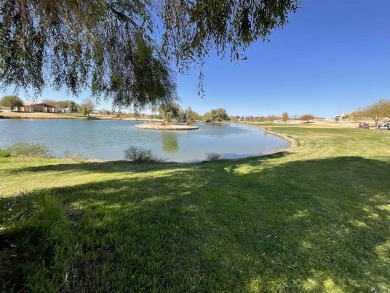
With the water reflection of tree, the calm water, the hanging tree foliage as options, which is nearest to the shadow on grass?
the hanging tree foliage

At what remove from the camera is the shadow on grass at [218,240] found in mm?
2193

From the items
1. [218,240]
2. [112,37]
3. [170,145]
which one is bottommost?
[170,145]

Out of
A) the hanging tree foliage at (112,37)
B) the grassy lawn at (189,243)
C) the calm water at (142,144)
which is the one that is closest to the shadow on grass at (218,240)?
the grassy lawn at (189,243)

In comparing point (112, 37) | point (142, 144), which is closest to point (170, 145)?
point (142, 144)

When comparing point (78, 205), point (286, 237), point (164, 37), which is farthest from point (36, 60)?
point (286, 237)

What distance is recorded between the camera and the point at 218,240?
9.59ft

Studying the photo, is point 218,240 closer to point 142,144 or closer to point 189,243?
point 189,243

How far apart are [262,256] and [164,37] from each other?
3.35 m

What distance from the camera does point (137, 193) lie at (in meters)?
4.47

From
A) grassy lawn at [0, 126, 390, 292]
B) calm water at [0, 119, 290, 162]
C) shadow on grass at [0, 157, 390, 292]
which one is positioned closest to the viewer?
grassy lawn at [0, 126, 390, 292]

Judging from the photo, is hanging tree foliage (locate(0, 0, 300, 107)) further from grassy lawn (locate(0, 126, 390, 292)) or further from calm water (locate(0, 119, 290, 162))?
calm water (locate(0, 119, 290, 162))

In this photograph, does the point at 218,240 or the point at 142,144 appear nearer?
the point at 218,240

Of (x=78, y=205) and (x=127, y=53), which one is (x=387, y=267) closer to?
(x=78, y=205)

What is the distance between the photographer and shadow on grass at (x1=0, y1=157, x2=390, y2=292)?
2193mm
